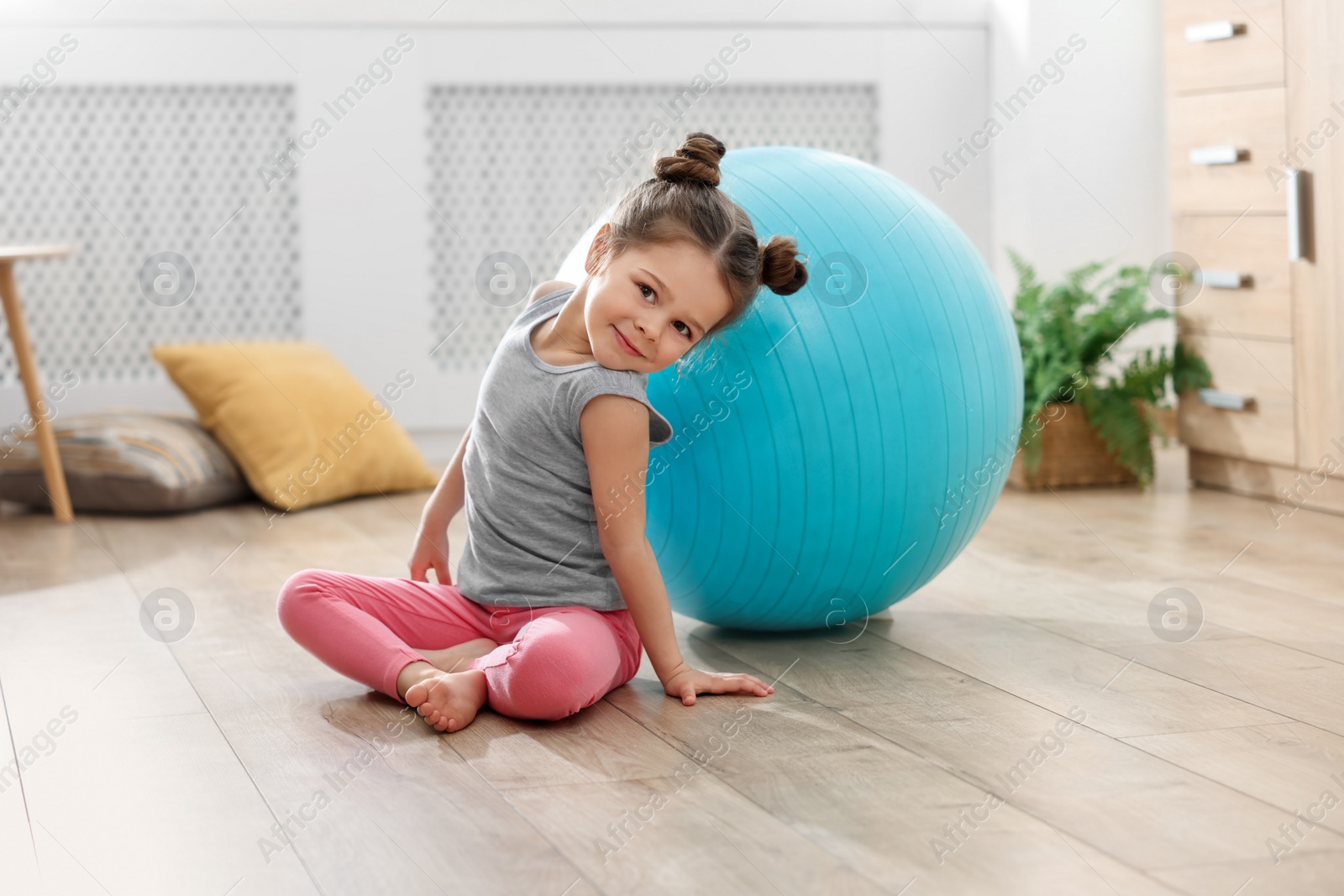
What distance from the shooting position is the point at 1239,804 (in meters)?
1.19

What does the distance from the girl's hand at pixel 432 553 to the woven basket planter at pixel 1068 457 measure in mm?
1627

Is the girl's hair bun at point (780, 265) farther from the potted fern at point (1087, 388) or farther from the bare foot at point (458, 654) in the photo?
the potted fern at point (1087, 388)

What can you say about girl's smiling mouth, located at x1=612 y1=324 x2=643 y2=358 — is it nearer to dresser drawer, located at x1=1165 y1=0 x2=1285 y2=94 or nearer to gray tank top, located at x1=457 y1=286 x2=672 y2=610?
gray tank top, located at x1=457 y1=286 x2=672 y2=610

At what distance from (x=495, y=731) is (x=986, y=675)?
60 cm

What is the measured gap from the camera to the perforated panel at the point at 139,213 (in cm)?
335

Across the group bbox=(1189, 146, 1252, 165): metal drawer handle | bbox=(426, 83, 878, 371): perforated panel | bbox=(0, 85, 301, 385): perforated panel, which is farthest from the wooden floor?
bbox=(426, 83, 878, 371): perforated panel

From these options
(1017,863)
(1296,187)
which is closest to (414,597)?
(1017,863)

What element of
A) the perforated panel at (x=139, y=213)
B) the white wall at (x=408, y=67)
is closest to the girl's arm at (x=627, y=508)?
the white wall at (x=408, y=67)

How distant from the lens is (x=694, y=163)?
59.7 inches

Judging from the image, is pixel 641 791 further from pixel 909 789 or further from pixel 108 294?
pixel 108 294

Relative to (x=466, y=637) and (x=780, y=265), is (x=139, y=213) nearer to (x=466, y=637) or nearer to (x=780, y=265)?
(x=466, y=637)

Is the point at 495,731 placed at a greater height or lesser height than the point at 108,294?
lesser

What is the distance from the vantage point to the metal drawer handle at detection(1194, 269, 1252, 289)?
9.16 ft

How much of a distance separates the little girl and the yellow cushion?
4.52 ft
